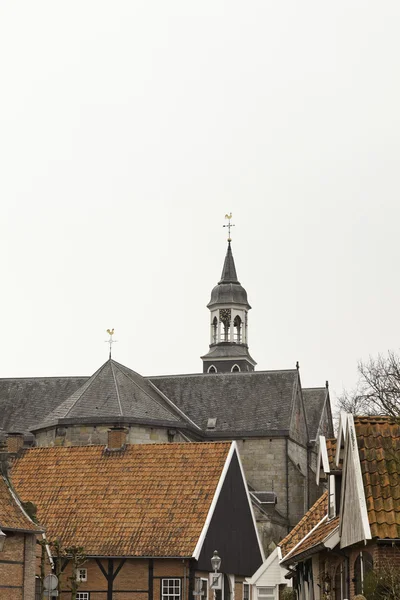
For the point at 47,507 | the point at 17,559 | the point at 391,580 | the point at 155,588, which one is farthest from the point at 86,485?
the point at 391,580

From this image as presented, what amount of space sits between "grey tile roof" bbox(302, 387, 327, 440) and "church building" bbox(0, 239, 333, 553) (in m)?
0.07

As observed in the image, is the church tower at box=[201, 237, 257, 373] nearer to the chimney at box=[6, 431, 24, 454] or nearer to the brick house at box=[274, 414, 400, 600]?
the chimney at box=[6, 431, 24, 454]

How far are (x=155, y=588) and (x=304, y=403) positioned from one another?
36148 millimetres

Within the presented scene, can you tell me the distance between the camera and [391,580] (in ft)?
58.2

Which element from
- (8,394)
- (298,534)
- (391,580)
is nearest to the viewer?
(391,580)

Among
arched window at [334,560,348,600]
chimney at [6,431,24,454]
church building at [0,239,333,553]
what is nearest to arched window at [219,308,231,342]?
church building at [0,239,333,553]

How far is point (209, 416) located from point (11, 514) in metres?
37.7

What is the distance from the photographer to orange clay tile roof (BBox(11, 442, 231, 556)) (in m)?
41.3

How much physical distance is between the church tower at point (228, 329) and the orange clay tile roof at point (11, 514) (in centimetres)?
4931

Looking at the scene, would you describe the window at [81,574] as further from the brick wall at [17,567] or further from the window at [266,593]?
→ the window at [266,593]

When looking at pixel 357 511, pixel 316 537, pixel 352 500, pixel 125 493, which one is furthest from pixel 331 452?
pixel 125 493

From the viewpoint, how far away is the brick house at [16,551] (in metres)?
34.7

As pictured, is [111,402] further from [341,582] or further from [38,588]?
[341,582]

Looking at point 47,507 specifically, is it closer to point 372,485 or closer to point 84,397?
point 84,397
